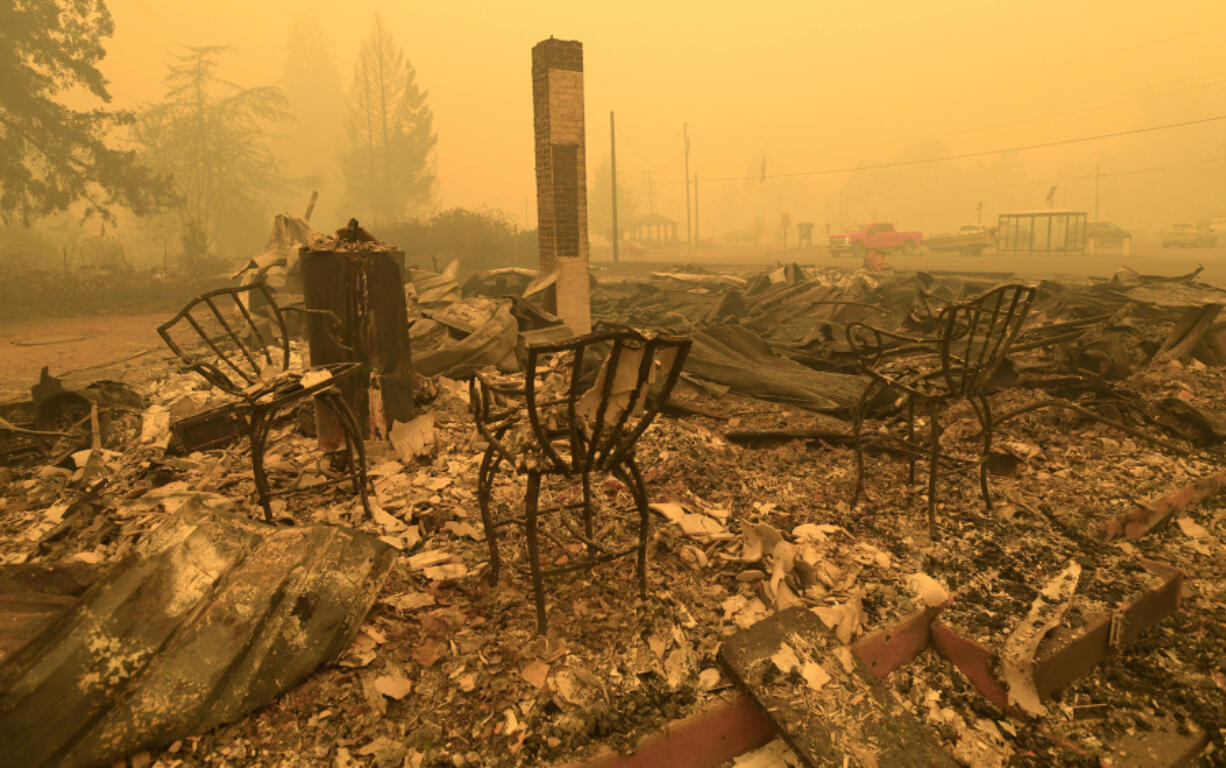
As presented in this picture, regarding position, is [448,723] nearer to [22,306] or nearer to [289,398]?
[289,398]

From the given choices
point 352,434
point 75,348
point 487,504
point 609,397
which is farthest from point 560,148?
point 609,397

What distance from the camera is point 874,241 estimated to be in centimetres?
2875

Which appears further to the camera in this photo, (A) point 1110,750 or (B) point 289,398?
(B) point 289,398

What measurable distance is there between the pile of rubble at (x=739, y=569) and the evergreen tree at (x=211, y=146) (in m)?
27.9

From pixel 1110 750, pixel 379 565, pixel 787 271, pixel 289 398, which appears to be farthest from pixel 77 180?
pixel 1110 750

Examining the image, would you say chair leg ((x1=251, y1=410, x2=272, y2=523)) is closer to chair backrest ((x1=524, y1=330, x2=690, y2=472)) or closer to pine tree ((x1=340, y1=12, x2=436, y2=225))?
chair backrest ((x1=524, y1=330, x2=690, y2=472))

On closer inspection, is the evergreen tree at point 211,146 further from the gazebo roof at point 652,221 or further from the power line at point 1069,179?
the power line at point 1069,179

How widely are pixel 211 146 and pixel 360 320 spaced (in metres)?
30.9

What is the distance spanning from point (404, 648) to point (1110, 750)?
92.6 inches

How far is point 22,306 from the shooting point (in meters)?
13.5

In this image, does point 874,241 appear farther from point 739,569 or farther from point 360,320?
point 739,569

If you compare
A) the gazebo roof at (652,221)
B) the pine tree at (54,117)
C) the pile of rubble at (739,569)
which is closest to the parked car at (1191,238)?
the gazebo roof at (652,221)

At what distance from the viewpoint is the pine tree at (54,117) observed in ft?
50.3

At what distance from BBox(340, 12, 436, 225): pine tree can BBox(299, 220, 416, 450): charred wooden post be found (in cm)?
3400
